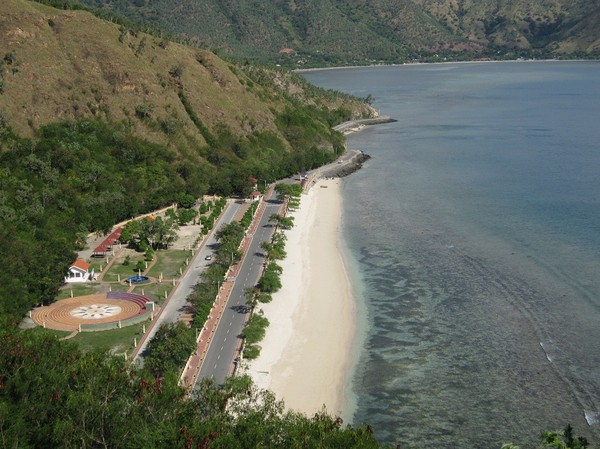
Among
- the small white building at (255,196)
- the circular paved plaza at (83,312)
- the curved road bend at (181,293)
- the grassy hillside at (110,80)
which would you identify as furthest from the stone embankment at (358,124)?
the circular paved plaza at (83,312)

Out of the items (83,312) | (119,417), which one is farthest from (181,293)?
(119,417)

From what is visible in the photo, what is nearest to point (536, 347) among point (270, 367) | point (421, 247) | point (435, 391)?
point (435, 391)

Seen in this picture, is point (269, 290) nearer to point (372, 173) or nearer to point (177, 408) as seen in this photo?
point (177, 408)

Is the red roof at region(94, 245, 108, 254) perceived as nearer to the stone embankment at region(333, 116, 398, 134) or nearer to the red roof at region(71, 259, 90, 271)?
the red roof at region(71, 259, 90, 271)

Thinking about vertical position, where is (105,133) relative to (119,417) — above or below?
above

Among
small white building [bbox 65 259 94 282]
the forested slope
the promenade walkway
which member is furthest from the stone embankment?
small white building [bbox 65 259 94 282]

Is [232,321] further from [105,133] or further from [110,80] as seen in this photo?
[110,80]

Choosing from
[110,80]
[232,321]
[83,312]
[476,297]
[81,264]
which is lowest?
[476,297]
